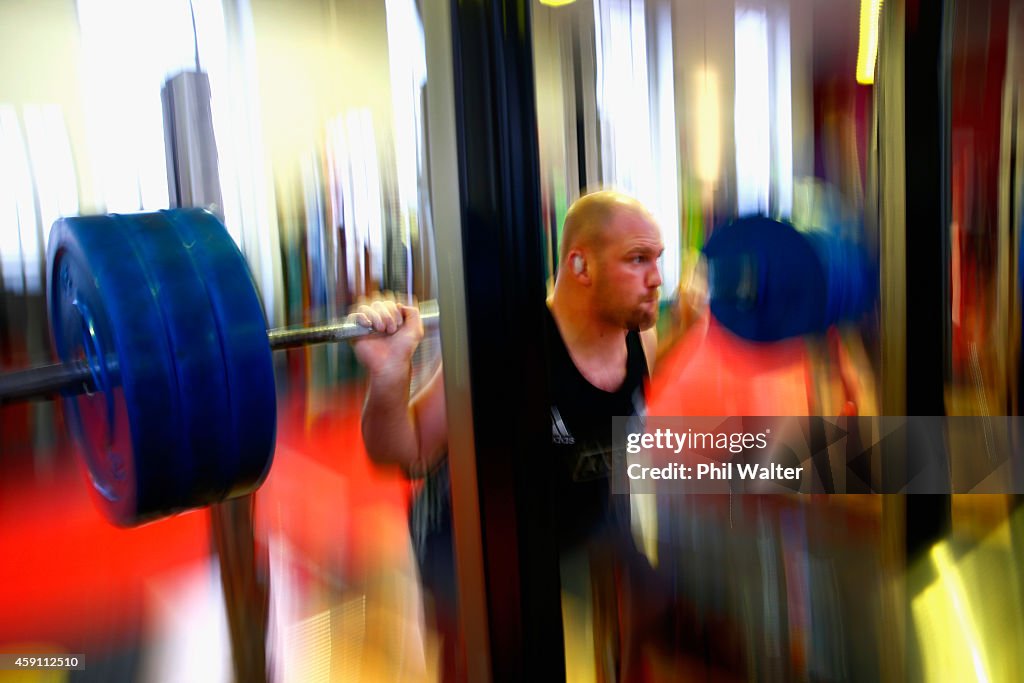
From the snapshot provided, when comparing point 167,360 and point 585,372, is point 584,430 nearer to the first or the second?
point 585,372

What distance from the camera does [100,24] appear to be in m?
0.92

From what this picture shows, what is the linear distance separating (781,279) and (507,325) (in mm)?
405

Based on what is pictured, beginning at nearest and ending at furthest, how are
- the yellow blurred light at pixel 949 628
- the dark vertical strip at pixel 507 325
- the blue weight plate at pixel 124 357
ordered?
the blue weight plate at pixel 124 357
the dark vertical strip at pixel 507 325
the yellow blurred light at pixel 949 628

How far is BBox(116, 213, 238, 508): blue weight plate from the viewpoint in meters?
0.70

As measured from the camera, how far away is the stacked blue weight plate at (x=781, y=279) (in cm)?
105

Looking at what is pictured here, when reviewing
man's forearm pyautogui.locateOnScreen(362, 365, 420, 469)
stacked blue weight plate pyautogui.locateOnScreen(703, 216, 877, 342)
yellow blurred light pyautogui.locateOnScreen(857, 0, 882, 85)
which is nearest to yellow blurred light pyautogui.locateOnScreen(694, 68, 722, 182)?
stacked blue weight plate pyautogui.locateOnScreen(703, 216, 877, 342)

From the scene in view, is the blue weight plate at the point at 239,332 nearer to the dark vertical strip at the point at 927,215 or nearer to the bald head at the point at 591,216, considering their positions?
the bald head at the point at 591,216

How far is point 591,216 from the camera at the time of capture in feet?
3.36

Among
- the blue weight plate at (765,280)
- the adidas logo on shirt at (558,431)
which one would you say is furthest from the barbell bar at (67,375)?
the blue weight plate at (765,280)

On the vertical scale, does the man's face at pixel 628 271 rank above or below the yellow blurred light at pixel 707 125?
below

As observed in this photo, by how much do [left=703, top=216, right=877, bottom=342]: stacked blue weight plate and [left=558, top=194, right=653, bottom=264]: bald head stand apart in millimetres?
133

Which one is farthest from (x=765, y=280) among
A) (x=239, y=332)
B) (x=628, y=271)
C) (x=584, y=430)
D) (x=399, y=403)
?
(x=239, y=332)

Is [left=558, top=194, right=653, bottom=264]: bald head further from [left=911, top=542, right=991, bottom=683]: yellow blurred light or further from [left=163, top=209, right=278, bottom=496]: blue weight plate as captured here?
[left=911, top=542, right=991, bottom=683]: yellow blurred light

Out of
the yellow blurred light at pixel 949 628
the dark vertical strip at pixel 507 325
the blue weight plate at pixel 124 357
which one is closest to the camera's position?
the blue weight plate at pixel 124 357
